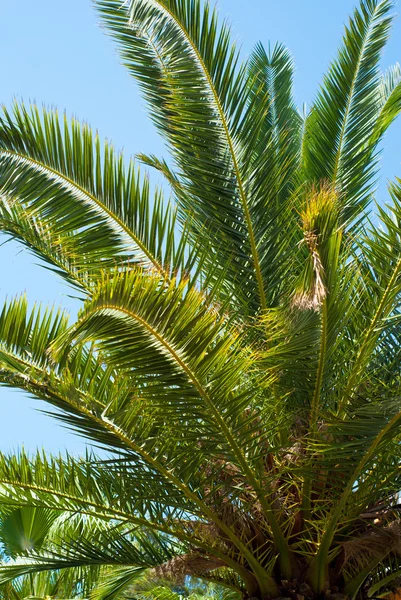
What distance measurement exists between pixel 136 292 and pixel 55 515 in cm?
406

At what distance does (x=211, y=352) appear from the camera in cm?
454

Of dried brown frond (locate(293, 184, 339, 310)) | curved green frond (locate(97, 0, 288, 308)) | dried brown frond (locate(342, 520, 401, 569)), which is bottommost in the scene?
dried brown frond (locate(342, 520, 401, 569))

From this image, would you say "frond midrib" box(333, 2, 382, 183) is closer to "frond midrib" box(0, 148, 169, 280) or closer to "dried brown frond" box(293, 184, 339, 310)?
"frond midrib" box(0, 148, 169, 280)

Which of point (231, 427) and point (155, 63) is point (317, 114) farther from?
point (231, 427)

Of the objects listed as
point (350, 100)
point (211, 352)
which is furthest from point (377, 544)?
point (350, 100)

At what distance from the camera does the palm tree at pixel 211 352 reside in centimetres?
470

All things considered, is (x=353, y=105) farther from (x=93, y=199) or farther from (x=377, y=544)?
(x=377, y=544)

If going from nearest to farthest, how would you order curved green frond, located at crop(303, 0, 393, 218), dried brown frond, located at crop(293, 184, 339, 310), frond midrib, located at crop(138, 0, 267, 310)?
1. dried brown frond, located at crop(293, 184, 339, 310)
2. frond midrib, located at crop(138, 0, 267, 310)
3. curved green frond, located at crop(303, 0, 393, 218)

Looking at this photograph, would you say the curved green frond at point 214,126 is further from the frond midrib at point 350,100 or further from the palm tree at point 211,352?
the frond midrib at point 350,100

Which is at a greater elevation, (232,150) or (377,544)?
(232,150)

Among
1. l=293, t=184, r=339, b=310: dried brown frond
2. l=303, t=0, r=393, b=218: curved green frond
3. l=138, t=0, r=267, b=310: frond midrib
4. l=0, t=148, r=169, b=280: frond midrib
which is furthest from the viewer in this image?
l=303, t=0, r=393, b=218: curved green frond

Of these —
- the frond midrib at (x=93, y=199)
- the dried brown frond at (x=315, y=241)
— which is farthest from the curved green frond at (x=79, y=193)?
the dried brown frond at (x=315, y=241)

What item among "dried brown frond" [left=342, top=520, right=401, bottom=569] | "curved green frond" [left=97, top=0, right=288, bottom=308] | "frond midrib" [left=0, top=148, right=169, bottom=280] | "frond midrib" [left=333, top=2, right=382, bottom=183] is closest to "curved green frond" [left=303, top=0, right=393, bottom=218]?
"frond midrib" [left=333, top=2, right=382, bottom=183]

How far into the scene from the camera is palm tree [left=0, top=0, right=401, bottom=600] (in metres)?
4.70
